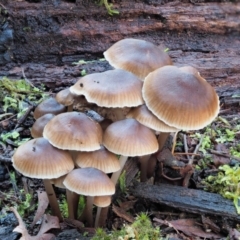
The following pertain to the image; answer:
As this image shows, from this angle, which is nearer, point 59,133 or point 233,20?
point 59,133

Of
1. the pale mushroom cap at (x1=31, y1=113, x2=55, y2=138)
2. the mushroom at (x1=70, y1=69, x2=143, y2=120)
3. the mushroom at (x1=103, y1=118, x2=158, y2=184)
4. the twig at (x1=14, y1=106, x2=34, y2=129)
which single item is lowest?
the twig at (x1=14, y1=106, x2=34, y2=129)

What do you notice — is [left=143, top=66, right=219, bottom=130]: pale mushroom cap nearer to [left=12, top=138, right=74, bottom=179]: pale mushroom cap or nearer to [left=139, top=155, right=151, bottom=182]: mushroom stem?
[left=139, top=155, right=151, bottom=182]: mushroom stem

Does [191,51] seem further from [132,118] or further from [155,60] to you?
[132,118]

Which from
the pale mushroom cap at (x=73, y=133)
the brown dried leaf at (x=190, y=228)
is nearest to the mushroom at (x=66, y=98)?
the pale mushroom cap at (x=73, y=133)

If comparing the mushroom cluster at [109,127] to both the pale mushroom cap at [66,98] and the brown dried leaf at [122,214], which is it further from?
the brown dried leaf at [122,214]

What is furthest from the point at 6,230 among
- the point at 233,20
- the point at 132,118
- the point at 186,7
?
the point at 233,20

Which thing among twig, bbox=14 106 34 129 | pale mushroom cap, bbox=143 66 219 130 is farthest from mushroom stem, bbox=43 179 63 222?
twig, bbox=14 106 34 129
